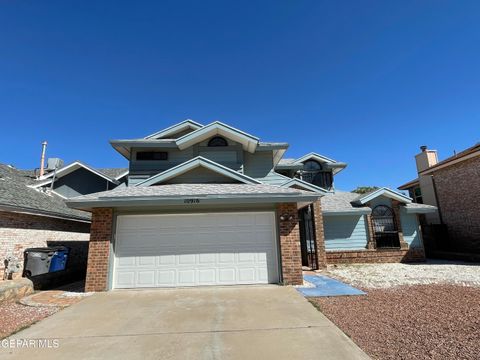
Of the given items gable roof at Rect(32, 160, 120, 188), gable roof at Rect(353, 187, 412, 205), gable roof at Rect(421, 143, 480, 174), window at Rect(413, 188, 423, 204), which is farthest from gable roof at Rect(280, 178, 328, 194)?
window at Rect(413, 188, 423, 204)

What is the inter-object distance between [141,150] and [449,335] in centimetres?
1282

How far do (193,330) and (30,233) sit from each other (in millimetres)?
8460

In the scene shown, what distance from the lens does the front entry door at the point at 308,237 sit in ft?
43.2

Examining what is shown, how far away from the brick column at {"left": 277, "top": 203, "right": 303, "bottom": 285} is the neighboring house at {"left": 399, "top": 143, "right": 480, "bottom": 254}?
43.5ft

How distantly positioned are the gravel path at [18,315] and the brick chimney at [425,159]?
75.1 feet

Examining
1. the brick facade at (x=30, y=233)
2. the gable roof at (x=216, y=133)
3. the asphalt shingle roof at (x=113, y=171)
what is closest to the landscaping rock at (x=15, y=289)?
the brick facade at (x=30, y=233)

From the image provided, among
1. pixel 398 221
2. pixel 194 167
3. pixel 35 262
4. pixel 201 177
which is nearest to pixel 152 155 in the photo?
pixel 194 167

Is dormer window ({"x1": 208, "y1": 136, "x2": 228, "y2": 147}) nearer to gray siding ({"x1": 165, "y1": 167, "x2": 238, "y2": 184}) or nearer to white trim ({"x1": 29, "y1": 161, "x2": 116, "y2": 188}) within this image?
gray siding ({"x1": 165, "y1": 167, "x2": 238, "y2": 184})

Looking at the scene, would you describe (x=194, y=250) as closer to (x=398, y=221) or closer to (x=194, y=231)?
(x=194, y=231)

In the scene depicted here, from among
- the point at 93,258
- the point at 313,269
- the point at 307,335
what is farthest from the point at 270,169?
the point at 307,335

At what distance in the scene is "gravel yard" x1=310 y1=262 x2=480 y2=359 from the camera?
4.12m

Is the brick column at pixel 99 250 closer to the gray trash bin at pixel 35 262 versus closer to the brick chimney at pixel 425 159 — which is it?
the gray trash bin at pixel 35 262

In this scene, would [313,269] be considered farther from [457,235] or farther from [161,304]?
[457,235]

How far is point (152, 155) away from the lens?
13.5 meters
